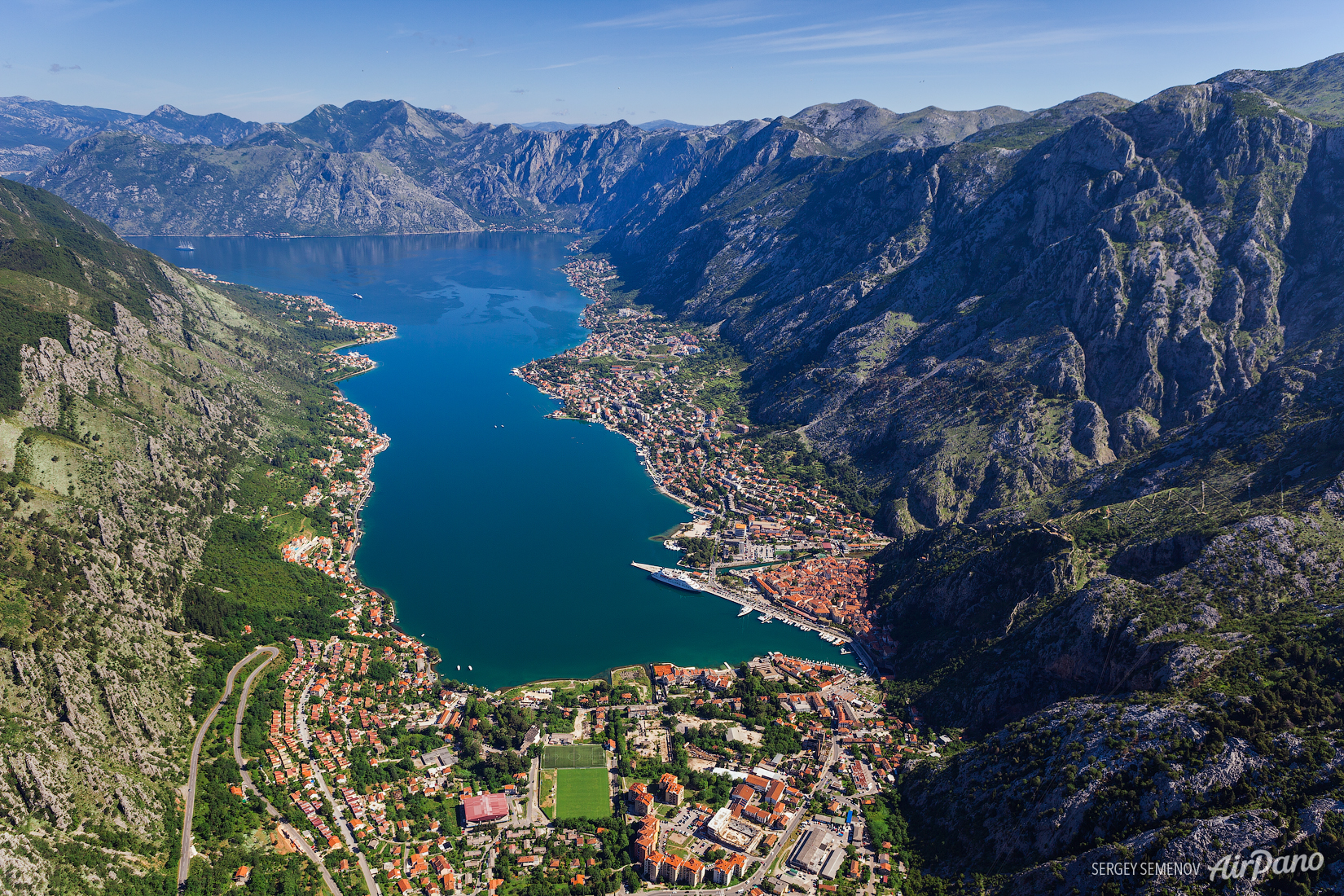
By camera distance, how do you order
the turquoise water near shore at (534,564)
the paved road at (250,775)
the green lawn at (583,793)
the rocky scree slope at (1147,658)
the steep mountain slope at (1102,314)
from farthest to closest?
the steep mountain slope at (1102,314), the turquoise water near shore at (534,564), the green lawn at (583,793), the paved road at (250,775), the rocky scree slope at (1147,658)

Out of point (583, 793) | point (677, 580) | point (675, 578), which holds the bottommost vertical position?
point (583, 793)

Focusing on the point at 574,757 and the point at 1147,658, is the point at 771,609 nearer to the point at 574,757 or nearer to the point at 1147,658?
the point at 574,757

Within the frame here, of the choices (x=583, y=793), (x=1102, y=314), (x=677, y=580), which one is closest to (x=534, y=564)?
(x=677, y=580)

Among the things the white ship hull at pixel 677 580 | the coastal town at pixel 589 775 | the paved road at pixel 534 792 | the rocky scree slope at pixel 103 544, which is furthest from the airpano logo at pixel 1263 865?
the rocky scree slope at pixel 103 544

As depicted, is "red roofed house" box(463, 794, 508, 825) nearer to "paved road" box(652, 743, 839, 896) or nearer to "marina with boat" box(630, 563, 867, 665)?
"paved road" box(652, 743, 839, 896)

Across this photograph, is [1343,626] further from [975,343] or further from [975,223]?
[975,223]

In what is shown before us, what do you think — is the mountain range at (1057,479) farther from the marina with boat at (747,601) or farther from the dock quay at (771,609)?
the dock quay at (771,609)
